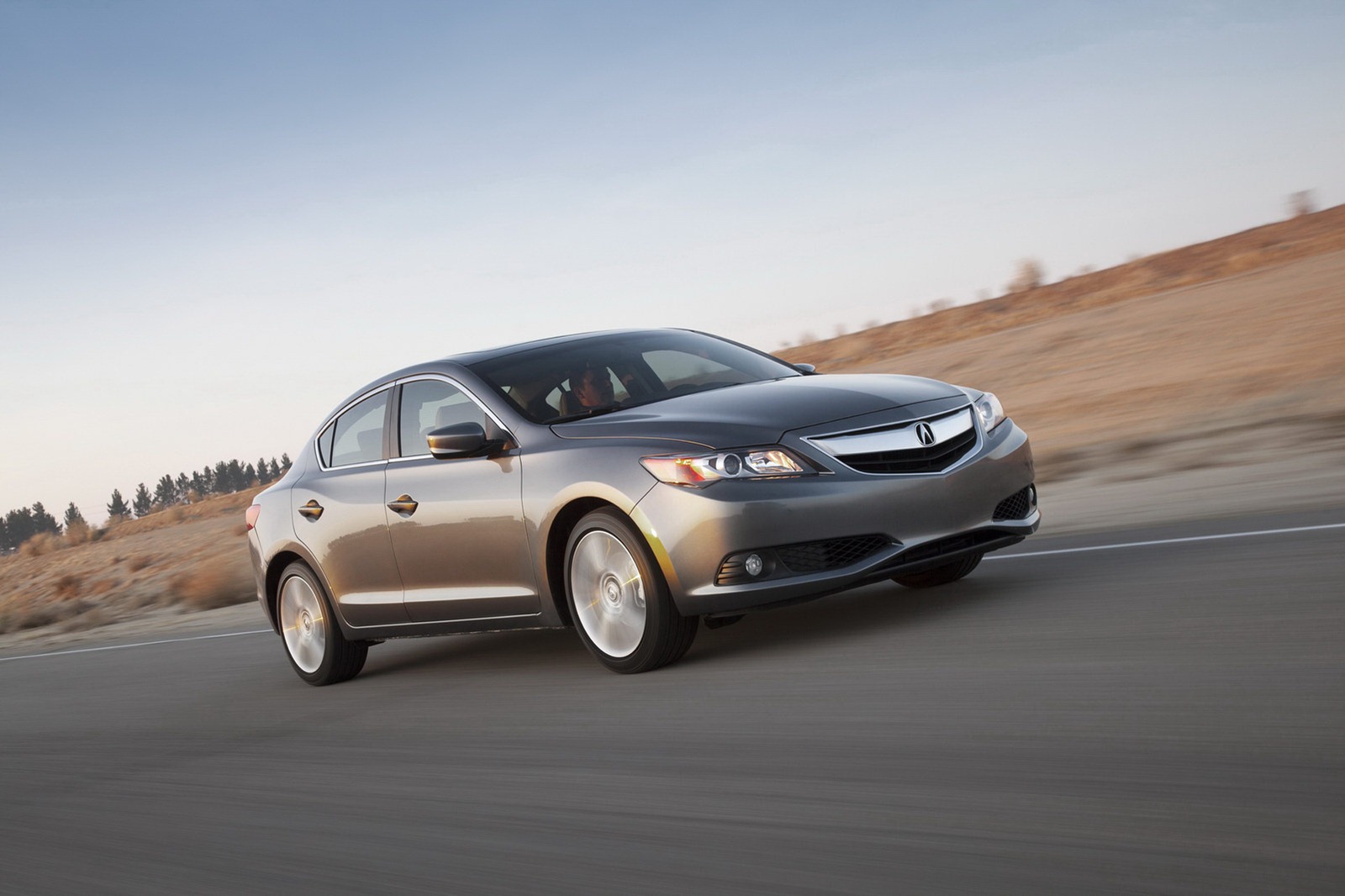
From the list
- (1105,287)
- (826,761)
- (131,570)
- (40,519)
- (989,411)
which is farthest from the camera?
(40,519)

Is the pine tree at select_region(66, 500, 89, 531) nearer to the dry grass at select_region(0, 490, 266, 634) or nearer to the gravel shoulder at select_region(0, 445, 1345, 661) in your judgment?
the dry grass at select_region(0, 490, 266, 634)

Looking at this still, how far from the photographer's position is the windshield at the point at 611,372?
6.90 meters

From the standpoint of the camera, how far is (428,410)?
7379 mm

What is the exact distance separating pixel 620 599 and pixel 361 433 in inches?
92.2

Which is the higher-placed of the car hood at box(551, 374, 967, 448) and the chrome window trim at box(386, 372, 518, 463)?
the chrome window trim at box(386, 372, 518, 463)

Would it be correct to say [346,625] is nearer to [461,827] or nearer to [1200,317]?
[461,827]

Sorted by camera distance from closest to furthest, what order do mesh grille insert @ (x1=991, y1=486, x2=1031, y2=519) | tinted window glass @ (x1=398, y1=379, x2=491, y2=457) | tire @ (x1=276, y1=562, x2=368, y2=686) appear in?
mesh grille insert @ (x1=991, y1=486, x2=1031, y2=519)
tinted window glass @ (x1=398, y1=379, x2=491, y2=457)
tire @ (x1=276, y1=562, x2=368, y2=686)

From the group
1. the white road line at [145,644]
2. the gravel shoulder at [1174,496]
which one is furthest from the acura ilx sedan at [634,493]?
the white road line at [145,644]

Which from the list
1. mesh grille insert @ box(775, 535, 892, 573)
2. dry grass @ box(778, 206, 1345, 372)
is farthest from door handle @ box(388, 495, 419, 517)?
dry grass @ box(778, 206, 1345, 372)

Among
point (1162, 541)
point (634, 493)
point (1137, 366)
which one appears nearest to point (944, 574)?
point (1162, 541)

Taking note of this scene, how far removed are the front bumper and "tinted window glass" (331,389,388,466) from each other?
2.26m

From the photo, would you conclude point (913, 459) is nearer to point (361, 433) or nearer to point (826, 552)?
point (826, 552)

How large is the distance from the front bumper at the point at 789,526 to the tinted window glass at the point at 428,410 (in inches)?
59.2

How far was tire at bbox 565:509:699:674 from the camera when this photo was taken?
19.8ft
